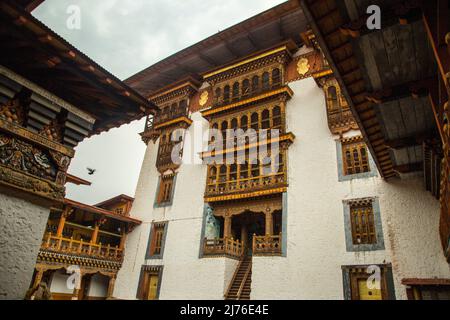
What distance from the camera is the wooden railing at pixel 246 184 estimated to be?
1556cm

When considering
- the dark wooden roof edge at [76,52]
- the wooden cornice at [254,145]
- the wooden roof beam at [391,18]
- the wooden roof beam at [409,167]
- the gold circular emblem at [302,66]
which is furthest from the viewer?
the gold circular emblem at [302,66]

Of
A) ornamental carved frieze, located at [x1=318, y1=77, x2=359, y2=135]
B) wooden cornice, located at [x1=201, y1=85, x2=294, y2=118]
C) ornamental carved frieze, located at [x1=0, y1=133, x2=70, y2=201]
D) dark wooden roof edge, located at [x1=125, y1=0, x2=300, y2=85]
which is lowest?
ornamental carved frieze, located at [x1=0, y1=133, x2=70, y2=201]

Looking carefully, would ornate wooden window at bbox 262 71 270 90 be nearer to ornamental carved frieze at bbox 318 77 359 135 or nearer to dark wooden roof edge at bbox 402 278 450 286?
ornamental carved frieze at bbox 318 77 359 135

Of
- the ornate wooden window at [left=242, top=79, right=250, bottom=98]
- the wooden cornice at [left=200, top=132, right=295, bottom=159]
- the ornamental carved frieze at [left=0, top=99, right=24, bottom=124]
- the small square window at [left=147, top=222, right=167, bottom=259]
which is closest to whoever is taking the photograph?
the ornamental carved frieze at [left=0, top=99, right=24, bottom=124]

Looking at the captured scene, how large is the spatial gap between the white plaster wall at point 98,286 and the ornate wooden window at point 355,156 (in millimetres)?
15940

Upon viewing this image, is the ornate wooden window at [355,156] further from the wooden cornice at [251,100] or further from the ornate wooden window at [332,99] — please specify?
the wooden cornice at [251,100]

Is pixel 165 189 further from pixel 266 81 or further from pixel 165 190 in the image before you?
pixel 266 81

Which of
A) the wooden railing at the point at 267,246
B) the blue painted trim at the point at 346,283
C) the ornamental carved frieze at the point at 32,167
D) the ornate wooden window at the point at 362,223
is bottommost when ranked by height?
the blue painted trim at the point at 346,283

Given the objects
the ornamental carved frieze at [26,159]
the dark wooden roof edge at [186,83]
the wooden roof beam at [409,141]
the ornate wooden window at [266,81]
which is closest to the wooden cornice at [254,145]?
the ornate wooden window at [266,81]

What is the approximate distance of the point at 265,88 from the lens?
17.9m

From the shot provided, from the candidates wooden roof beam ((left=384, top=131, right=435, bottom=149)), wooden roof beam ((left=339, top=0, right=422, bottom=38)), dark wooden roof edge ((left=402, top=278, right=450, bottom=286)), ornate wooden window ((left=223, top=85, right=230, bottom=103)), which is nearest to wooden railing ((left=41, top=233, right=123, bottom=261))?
ornate wooden window ((left=223, top=85, right=230, bottom=103))

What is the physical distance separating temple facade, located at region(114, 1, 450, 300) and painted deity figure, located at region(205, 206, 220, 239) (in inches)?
3.7

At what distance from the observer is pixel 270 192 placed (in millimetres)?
15406

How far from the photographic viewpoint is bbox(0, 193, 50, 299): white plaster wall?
4367mm
